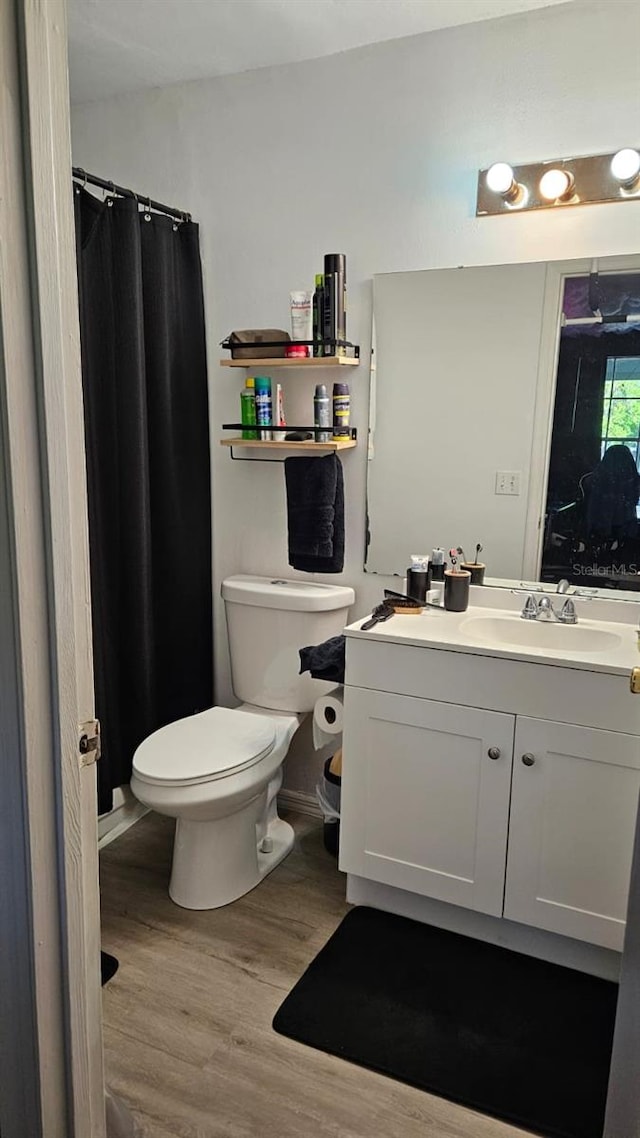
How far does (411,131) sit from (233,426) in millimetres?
997

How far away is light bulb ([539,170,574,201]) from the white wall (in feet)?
0.16

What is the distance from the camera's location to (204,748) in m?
2.21

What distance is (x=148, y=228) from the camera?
2346 millimetres

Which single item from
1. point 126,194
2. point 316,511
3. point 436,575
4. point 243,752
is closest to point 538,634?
point 436,575

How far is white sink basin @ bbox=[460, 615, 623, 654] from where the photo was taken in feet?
6.73

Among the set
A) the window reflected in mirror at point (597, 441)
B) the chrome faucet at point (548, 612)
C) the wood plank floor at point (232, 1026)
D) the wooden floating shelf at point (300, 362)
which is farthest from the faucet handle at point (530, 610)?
the wood plank floor at point (232, 1026)

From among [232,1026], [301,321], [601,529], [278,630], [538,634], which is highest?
[301,321]

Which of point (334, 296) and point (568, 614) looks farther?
point (334, 296)

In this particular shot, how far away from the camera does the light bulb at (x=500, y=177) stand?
6.84 ft

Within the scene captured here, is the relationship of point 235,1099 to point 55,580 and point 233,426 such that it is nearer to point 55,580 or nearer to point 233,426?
point 55,580

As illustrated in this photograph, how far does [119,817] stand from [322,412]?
1522mm

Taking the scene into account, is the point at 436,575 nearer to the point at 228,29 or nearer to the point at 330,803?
the point at 330,803

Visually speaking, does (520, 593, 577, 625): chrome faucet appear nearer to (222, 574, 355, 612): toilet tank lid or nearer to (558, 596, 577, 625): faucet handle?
(558, 596, 577, 625): faucet handle

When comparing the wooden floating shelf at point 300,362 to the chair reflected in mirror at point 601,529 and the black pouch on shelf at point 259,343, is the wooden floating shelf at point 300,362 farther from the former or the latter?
the chair reflected in mirror at point 601,529
